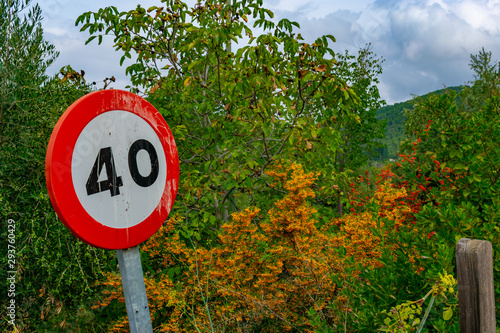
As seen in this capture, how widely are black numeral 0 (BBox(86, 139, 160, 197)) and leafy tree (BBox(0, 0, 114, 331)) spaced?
210 cm

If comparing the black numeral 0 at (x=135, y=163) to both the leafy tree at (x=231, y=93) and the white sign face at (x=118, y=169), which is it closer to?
the white sign face at (x=118, y=169)

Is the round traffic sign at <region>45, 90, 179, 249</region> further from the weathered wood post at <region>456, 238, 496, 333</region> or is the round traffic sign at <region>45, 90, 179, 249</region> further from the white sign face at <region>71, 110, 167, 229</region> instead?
the weathered wood post at <region>456, 238, 496, 333</region>

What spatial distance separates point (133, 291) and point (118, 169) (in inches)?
19.9

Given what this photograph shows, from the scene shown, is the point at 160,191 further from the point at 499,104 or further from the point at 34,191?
the point at 499,104

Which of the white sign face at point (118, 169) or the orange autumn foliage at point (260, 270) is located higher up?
the white sign face at point (118, 169)

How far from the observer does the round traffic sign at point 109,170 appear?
136cm

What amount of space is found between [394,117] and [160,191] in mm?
83858

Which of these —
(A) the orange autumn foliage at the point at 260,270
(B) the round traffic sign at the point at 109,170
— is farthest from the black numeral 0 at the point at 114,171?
(A) the orange autumn foliage at the point at 260,270

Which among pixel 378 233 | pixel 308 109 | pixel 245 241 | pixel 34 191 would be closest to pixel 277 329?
pixel 245 241

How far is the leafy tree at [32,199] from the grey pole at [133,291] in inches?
79.2

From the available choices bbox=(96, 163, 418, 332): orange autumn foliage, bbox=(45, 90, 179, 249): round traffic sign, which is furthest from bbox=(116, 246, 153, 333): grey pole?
bbox=(96, 163, 418, 332): orange autumn foliage

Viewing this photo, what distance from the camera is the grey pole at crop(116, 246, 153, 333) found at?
1.48m

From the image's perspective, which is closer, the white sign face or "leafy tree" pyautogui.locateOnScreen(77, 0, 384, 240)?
the white sign face

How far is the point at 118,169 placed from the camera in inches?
59.1
